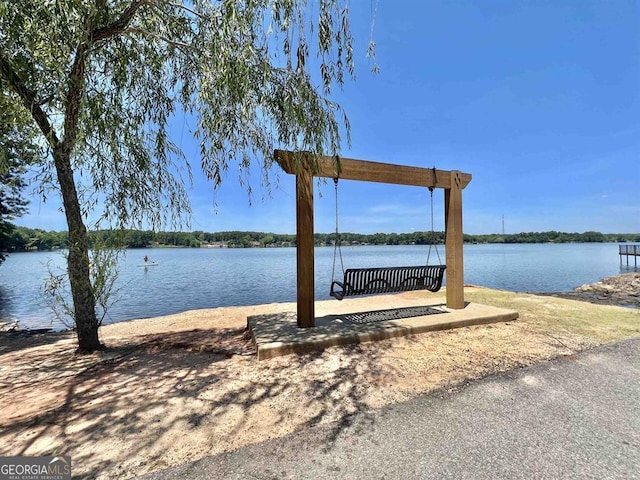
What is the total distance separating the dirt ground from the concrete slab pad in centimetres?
11

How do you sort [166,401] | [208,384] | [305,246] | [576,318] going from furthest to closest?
1. [576,318]
2. [305,246]
3. [208,384]
4. [166,401]

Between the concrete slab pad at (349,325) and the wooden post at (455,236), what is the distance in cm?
38

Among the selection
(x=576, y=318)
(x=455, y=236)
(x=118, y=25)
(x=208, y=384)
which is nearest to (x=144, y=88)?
(x=118, y=25)

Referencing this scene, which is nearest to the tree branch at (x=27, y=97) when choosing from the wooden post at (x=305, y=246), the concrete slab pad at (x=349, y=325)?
the wooden post at (x=305, y=246)

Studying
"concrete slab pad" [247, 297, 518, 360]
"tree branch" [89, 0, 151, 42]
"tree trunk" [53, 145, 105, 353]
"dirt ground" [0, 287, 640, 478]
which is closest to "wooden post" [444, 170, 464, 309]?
"concrete slab pad" [247, 297, 518, 360]

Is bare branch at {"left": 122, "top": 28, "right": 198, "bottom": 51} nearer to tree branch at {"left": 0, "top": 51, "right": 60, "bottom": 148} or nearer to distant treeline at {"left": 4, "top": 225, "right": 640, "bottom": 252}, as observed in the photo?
tree branch at {"left": 0, "top": 51, "right": 60, "bottom": 148}

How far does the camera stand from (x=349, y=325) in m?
4.40

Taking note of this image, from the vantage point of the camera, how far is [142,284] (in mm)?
17375

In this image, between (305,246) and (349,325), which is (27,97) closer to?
(305,246)

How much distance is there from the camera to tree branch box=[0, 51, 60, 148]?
9.03 ft

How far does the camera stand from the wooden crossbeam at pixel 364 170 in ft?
12.3

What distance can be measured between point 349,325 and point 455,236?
2.29m

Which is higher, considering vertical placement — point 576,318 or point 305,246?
point 305,246

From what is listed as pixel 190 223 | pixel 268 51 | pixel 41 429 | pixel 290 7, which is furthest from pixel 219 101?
pixel 41 429
